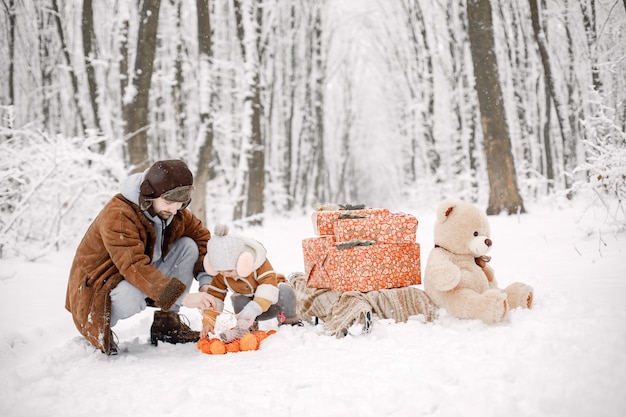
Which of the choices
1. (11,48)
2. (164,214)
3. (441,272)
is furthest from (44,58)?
(441,272)

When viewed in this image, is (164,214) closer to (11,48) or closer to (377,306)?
(377,306)

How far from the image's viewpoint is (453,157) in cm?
2025

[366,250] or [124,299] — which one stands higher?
[366,250]

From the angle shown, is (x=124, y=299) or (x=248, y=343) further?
(x=248, y=343)

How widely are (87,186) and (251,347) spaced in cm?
507

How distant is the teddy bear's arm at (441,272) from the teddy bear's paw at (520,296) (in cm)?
39

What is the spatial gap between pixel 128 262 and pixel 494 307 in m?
2.34

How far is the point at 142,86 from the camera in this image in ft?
27.3

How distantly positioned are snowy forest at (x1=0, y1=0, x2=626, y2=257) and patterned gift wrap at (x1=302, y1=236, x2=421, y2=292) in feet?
8.97

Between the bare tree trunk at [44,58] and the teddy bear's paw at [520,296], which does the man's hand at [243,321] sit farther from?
the bare tree trunk at [44,58]

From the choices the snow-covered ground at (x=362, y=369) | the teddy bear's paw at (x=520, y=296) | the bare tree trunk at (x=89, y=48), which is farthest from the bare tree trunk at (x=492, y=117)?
the bare tree trunk at (x=89, y=48)

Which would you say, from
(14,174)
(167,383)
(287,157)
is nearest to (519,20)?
(287,157)

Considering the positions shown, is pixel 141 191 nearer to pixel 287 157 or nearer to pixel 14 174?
pixel 14 174

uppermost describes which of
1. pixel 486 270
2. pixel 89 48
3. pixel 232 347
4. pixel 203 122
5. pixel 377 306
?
pixel 89 48
